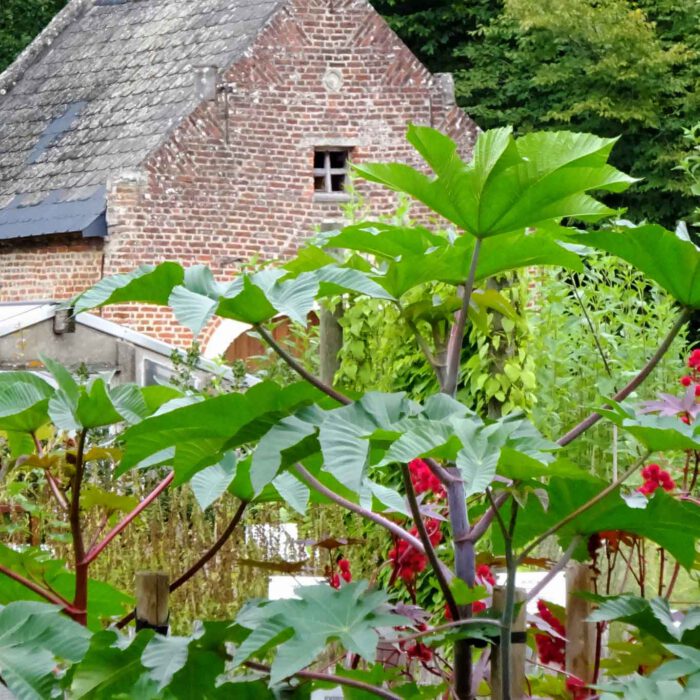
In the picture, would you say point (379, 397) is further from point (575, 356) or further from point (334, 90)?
point (334, 90)

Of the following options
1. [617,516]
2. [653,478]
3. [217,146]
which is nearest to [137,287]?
[617,516]

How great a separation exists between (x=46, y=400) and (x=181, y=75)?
1706 cm

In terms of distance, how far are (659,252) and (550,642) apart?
889mm

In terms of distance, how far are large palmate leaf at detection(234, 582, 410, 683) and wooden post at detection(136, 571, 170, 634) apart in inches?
16.5

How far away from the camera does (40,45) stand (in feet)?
74.3

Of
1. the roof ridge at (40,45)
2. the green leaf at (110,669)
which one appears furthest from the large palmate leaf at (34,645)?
the roof ridge at (40,45)

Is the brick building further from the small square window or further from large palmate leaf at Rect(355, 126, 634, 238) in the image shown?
large palmate leaf at Rect(355, 126, 634, 238)

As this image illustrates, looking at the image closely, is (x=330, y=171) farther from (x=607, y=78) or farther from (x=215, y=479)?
(x=215, y=479)

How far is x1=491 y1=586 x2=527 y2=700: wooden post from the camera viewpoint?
2127 mm

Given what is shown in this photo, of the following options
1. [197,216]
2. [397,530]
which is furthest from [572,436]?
[197,216]

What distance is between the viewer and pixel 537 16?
2236cm

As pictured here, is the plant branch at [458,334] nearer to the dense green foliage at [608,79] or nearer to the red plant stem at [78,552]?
the red plant stem at [78,552]

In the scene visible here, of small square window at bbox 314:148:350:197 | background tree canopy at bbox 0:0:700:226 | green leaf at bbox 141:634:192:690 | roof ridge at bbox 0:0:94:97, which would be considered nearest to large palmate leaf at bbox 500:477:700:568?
green leaf at bbox 141:634:192:690

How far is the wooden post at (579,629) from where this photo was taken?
2.54m
